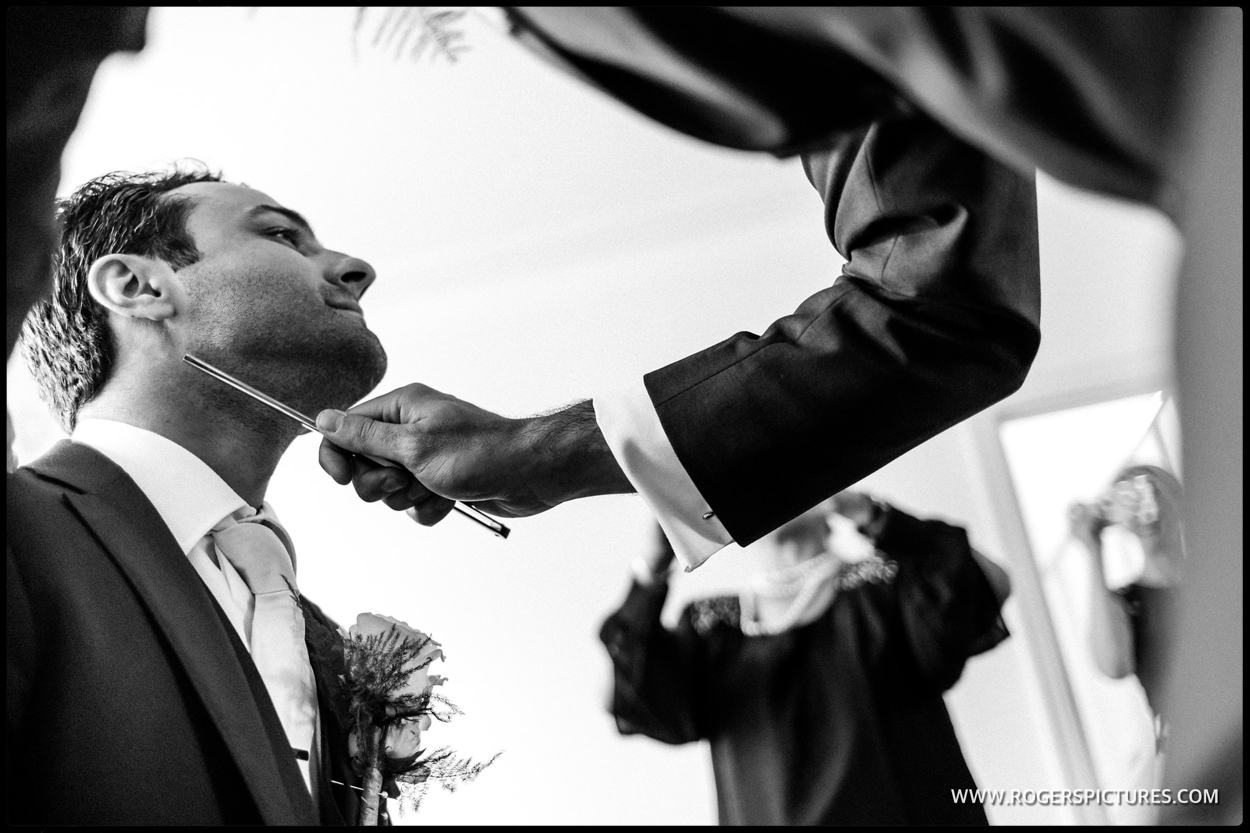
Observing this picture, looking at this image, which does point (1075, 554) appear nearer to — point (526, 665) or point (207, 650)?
point (526, 665)

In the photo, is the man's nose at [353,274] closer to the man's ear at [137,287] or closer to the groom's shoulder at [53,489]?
the man's ear at [137,287]

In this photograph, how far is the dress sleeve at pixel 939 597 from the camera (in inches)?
61.9

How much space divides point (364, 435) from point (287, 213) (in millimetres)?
416

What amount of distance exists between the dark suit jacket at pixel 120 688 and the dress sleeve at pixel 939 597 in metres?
0.87

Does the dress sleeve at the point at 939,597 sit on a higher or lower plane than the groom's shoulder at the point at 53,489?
lower

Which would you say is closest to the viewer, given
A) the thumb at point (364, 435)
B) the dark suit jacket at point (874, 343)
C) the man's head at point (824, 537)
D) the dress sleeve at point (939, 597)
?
the dark suit jacket at point (874, 343)

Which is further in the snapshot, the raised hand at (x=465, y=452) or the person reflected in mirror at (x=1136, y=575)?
the person reflected in mirror at (x=1136, y=575)

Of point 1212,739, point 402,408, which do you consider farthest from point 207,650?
point 1212,739

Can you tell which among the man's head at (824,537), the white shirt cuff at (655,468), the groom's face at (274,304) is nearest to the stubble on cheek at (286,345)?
the groom's face at (274,304)

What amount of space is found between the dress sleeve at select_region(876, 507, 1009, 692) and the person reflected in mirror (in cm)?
15

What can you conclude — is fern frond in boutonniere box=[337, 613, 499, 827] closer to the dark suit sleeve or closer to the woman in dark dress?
the woman in dark dress

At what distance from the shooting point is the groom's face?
3.80 ft

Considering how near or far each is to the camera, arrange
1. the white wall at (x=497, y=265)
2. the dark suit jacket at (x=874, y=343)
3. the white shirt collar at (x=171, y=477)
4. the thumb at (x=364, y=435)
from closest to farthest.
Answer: the dark suit jacket at (x=874, y=343) → the thumb at (x=364, y=435) → the white shirt collar at (x=171, y=477) → the white wall at (x=497, y=265)

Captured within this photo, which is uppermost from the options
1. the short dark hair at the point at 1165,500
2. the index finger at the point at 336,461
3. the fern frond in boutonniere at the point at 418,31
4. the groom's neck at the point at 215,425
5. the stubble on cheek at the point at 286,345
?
the fern frond in boutonniere at the point at 418,31
